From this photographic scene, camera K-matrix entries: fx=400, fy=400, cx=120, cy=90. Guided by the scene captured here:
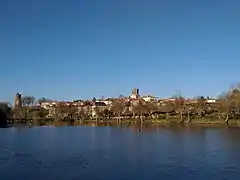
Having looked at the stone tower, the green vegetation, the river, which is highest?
the stone tower

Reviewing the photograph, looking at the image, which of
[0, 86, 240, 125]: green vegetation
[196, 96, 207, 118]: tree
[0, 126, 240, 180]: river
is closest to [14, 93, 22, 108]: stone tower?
[0, 86, 240, 125]: green vegetation

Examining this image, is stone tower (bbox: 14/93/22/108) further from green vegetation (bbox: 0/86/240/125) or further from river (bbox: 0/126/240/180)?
river (bbox: 0/126/240/180)

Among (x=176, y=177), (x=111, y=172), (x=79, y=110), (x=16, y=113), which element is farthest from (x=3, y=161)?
(x=79, y=110)

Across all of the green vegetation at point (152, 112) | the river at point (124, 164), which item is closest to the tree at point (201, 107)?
the green vegetation at point (152, 112)

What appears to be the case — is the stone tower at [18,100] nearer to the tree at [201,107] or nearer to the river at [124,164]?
the tree at [201,107]

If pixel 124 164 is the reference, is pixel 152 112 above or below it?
above

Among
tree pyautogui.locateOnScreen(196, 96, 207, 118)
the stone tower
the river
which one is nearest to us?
the river

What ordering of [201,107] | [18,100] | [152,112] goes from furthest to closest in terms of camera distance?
[18,100] < [152,112] < [201,107]

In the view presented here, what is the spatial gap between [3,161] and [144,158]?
33.8ft

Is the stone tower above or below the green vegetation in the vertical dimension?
above

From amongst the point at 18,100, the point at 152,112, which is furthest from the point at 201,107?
the point at 18,100

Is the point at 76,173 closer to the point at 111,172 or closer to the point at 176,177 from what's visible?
the point at 111,172

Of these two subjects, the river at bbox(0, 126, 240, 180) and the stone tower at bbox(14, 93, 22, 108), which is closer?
the river at bbox(0, 126, 240, 180)

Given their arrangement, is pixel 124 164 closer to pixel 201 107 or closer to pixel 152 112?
pixel 201 107
